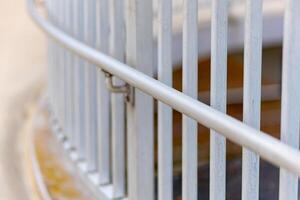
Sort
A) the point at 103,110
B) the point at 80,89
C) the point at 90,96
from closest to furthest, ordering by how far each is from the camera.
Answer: the point at 103,110
the point at 90,96
the point at 80,89

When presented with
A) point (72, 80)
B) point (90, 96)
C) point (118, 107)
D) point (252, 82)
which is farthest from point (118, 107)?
point (252, 82)

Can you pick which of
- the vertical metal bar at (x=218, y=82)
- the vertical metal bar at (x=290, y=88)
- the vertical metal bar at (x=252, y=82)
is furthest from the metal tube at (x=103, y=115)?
the vertical metal bar at (x=290, y=88)

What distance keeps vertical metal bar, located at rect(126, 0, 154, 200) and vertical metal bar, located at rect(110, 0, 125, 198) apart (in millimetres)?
97

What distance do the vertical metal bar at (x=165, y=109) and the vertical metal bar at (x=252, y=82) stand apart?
0.38 meters

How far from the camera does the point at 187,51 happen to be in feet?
4.95

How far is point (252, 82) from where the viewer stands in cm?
129

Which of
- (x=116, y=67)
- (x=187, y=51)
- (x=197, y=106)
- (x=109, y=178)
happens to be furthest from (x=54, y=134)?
(x=197, y=106)

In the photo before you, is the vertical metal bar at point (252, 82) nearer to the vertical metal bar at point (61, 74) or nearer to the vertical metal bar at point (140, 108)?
the vertical metal bar at point (140, 108)

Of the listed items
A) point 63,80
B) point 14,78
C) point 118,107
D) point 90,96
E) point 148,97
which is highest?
point 148,97

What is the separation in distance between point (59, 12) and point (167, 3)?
1151 mm

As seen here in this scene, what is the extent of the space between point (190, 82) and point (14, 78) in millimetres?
2803

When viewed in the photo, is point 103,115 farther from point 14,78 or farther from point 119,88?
point 14,78

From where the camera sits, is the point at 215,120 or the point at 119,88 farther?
the point at 119,88

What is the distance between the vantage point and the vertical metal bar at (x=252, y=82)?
49.6 inches
